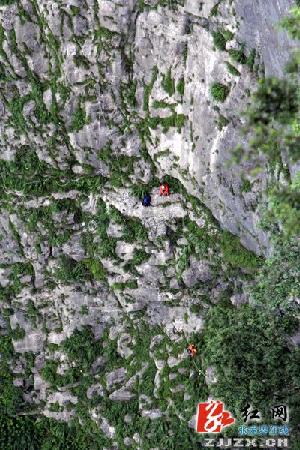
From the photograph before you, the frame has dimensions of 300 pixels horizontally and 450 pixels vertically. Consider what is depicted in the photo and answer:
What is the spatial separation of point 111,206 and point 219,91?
9.76m

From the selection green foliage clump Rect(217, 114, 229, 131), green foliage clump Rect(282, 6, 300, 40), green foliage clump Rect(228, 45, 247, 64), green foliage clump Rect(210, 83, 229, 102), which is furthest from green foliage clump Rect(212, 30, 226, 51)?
green foliage clump Rect(282, 6, 300, 40)

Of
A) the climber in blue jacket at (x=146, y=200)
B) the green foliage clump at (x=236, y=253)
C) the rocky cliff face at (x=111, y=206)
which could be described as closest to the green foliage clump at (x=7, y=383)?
the rocky cliff face at (x=111, y=206)

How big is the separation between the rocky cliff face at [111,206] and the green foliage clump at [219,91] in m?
0.81

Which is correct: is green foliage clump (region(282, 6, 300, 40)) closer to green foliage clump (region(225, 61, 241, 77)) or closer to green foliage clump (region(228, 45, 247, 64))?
green foliage clump (region(228, 45, 247, 64))

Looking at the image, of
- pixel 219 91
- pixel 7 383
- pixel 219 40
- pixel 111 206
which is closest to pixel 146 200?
pixel 111 206

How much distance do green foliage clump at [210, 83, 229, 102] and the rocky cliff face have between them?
81 cm

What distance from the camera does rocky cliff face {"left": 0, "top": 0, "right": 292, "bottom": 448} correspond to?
31312 mm

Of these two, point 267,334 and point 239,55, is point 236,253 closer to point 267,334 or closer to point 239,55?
point 267,334

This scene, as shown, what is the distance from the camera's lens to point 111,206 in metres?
35.0

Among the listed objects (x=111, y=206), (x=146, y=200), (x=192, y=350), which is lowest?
(x=192, y=350)

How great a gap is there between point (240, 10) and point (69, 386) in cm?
2206

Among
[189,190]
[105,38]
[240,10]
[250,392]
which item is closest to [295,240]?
[250,392]

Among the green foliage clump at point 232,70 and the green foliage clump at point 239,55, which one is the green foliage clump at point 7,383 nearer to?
the green foliage clump at point 232,70

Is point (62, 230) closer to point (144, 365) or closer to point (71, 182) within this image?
point (71, 182)
